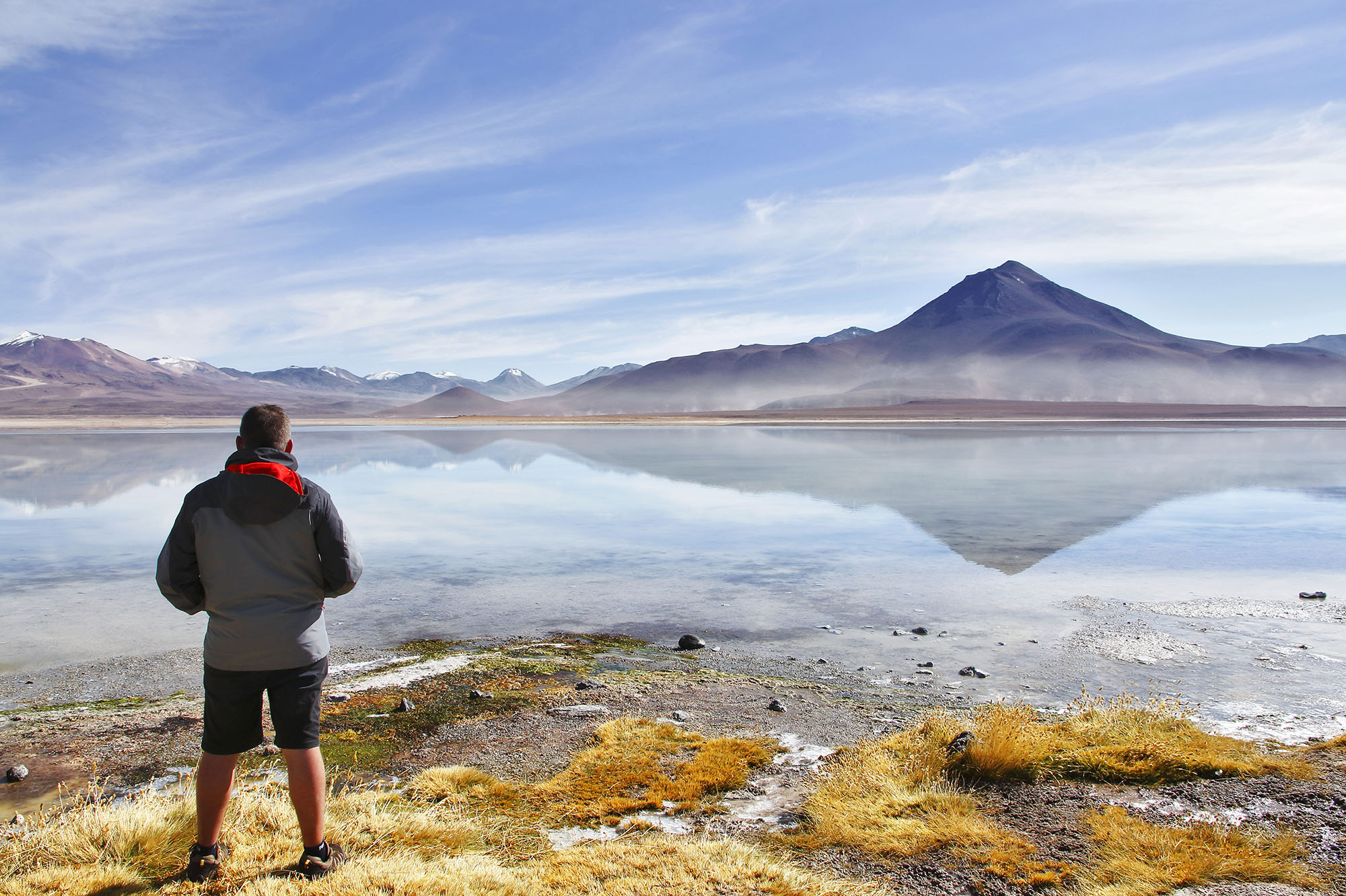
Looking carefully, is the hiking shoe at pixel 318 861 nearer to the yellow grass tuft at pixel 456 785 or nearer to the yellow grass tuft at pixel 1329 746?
the yellow grass tuft at pixel 456 785

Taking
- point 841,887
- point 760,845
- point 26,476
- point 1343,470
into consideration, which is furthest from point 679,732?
point 1343,470

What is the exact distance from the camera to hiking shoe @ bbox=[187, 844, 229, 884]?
307 cm

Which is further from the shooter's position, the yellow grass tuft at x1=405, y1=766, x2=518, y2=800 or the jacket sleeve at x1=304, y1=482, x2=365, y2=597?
the yellow grass tuft at x1=405, y1=766, x2=518, y2=800

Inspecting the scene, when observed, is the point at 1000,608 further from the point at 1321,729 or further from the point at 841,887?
the point at 841,887

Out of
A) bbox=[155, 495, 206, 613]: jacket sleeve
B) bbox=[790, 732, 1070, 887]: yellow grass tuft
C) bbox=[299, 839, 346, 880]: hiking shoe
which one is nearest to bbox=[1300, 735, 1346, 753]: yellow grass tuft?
bbox=[790, 732, 1070, 887]: yellow grass tuft

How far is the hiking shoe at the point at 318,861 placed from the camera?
310 cm

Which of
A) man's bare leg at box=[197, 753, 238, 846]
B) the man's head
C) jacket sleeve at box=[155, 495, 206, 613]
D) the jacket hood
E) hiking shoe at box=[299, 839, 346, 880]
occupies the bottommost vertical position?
hiking shoe at box=[299, 839, 346, 880]

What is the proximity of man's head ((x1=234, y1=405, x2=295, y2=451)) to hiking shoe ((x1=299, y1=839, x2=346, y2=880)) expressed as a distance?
143 cm

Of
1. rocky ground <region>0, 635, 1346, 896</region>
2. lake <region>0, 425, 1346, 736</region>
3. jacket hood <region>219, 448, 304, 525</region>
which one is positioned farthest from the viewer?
lake <region>0, 425, 1346, 736</region>

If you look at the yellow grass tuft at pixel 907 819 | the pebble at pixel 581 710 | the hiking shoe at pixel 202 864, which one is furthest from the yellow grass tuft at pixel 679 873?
the pebble at pixel 581 710

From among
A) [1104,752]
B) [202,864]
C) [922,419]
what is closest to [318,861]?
[202,864]

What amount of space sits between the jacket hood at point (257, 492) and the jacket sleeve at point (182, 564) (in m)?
0.15

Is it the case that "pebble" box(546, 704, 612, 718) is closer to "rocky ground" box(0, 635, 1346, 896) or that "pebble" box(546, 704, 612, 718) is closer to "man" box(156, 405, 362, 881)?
"rocky ground" box(0, 635, 1346, 896)

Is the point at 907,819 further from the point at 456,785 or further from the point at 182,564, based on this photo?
the point at 182,564
